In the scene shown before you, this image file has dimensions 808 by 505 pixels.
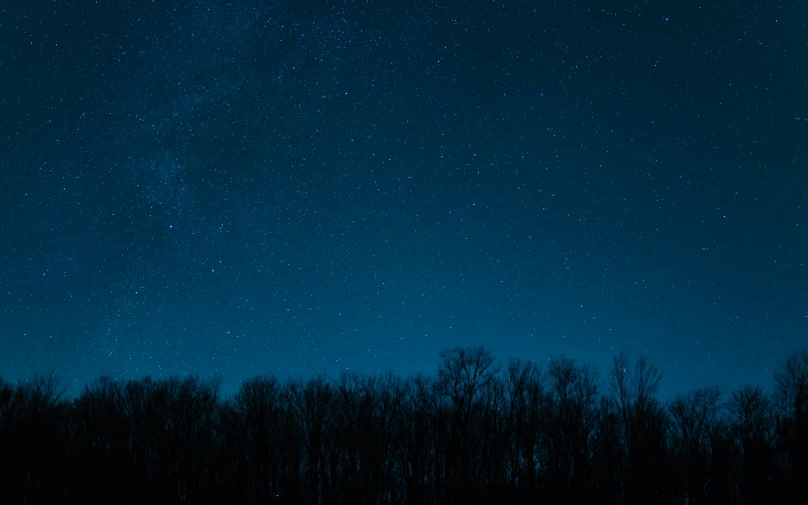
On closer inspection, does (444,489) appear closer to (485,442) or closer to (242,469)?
(485,442)

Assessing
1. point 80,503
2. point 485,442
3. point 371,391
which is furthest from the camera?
point 371,391

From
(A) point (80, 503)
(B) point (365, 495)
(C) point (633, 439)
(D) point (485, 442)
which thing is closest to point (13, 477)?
(A) point (80, 503)

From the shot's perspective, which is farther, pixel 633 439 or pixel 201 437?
pixel 201 437

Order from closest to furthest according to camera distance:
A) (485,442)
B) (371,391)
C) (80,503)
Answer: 1. (80,503)
2. (485,442)
3. (371,391)

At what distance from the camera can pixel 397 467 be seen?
1763 inches

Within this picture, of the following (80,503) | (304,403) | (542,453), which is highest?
(304,403)

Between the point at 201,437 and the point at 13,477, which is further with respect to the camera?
the point at 201,437

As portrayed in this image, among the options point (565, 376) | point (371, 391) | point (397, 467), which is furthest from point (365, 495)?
point (565, 376)

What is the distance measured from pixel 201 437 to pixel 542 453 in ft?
87.6

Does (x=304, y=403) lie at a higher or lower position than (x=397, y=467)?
higher

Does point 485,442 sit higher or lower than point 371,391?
lower

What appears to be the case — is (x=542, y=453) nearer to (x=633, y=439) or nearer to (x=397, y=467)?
(x=633, y=439)

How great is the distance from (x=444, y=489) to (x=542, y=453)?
8037 mm

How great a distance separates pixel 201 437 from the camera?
1833 inches
